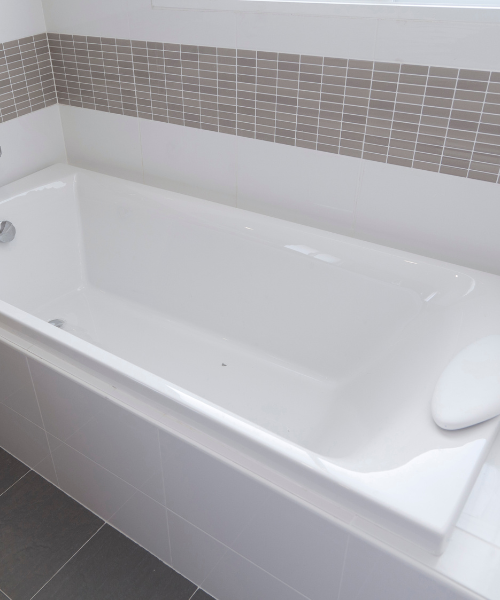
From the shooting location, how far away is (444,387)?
46.4 inches

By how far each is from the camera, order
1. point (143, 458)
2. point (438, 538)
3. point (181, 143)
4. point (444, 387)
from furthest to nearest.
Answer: point (181, 143) < point (143, 458) < point (444, 387) < point (438, 538)

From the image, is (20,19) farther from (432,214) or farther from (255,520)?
(255,520)

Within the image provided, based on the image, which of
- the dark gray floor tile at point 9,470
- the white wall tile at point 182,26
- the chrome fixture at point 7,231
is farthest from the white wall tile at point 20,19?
the dark gray floor tile at point 9,470

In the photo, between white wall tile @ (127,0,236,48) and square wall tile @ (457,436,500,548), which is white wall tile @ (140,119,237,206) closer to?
white wall tile @ (127,0,236,48)

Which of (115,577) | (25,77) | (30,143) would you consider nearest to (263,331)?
(115,577)

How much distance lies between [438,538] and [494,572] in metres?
0.11

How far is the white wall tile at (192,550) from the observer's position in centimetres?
132

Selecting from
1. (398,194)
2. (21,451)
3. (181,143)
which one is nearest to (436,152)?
(398,194)

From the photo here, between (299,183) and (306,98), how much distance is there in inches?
10.3

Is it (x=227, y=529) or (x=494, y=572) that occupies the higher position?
(x=494, y=572)

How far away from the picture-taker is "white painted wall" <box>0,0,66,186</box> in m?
2.00

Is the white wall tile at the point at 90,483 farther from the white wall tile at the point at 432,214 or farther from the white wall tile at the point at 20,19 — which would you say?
the white wall tile at the point at 20,19

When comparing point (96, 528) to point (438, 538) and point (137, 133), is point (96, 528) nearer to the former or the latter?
point (438, 538)

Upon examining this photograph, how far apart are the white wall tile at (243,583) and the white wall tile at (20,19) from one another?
1.87m
